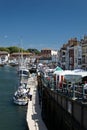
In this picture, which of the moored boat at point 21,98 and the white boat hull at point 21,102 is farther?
the moored boat at point 21,98

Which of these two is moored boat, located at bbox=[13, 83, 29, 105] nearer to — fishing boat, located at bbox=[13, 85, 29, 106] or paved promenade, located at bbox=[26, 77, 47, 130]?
fishing boat, located at bbox=[13, 85, 29, 106]

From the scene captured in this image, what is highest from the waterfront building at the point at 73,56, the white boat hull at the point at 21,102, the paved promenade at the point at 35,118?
the waterfront building at the point at 73,56

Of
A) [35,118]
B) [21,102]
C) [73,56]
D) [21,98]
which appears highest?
[73,56]

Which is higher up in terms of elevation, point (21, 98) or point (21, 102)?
point (21, 98)

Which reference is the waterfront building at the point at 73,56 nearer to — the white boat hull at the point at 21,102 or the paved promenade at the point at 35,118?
the white boat hull at the point at 21,102

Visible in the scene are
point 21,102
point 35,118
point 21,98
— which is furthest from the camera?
point 21,98

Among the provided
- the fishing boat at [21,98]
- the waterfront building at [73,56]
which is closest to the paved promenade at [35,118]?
the fishing boat at [21,98]

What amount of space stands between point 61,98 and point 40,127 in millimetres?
3345

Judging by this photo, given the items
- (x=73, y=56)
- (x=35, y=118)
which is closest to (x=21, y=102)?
(x=35, y=118)

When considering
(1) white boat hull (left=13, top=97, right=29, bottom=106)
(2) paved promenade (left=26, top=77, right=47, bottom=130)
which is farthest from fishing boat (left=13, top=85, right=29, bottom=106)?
(2) paved promenade (left=26, top=77, right=47, bottom=130)

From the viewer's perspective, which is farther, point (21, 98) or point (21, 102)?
point (21, 98)

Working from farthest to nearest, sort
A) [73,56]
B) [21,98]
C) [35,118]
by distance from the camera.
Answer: [73,56] → [21,98] → [35,118]

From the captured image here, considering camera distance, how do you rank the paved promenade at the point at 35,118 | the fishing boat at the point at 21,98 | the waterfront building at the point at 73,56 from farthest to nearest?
the waterfront building at the point at 73,56 < the fishing boat at the point at 21,98 < the paved promenade at the point at 35,118

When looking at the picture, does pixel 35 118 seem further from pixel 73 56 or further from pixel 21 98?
pixel 73 56
